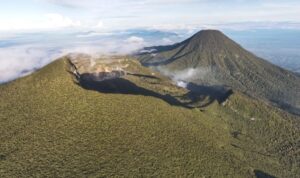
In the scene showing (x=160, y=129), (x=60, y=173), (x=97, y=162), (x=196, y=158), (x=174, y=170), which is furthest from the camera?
(x=160, y=129)

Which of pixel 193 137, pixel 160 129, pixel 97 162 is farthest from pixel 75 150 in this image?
pixel 193 137

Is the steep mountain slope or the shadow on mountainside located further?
the shadow on mountainside

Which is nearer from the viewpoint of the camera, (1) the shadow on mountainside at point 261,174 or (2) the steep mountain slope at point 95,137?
(2) the steep mountain slope at point 95,137

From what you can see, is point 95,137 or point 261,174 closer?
point 95,137

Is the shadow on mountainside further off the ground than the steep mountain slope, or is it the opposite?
the steep mountain slope

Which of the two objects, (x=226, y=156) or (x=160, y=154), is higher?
(x=160, y=154)

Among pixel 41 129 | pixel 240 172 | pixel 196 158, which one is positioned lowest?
pixel 240 172

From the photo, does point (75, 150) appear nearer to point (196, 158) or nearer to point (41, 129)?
point (41, 129)

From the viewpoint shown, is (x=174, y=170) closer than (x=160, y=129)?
Yes

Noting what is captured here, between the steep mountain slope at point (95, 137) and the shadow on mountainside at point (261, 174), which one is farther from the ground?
the steep mountain slope at point (95, 137)

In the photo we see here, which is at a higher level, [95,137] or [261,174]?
[95,137]

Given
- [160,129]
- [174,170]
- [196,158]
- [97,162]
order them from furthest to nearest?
1. [160,129]
2. [196,158]
3. [174,170]
4. [97,162]
